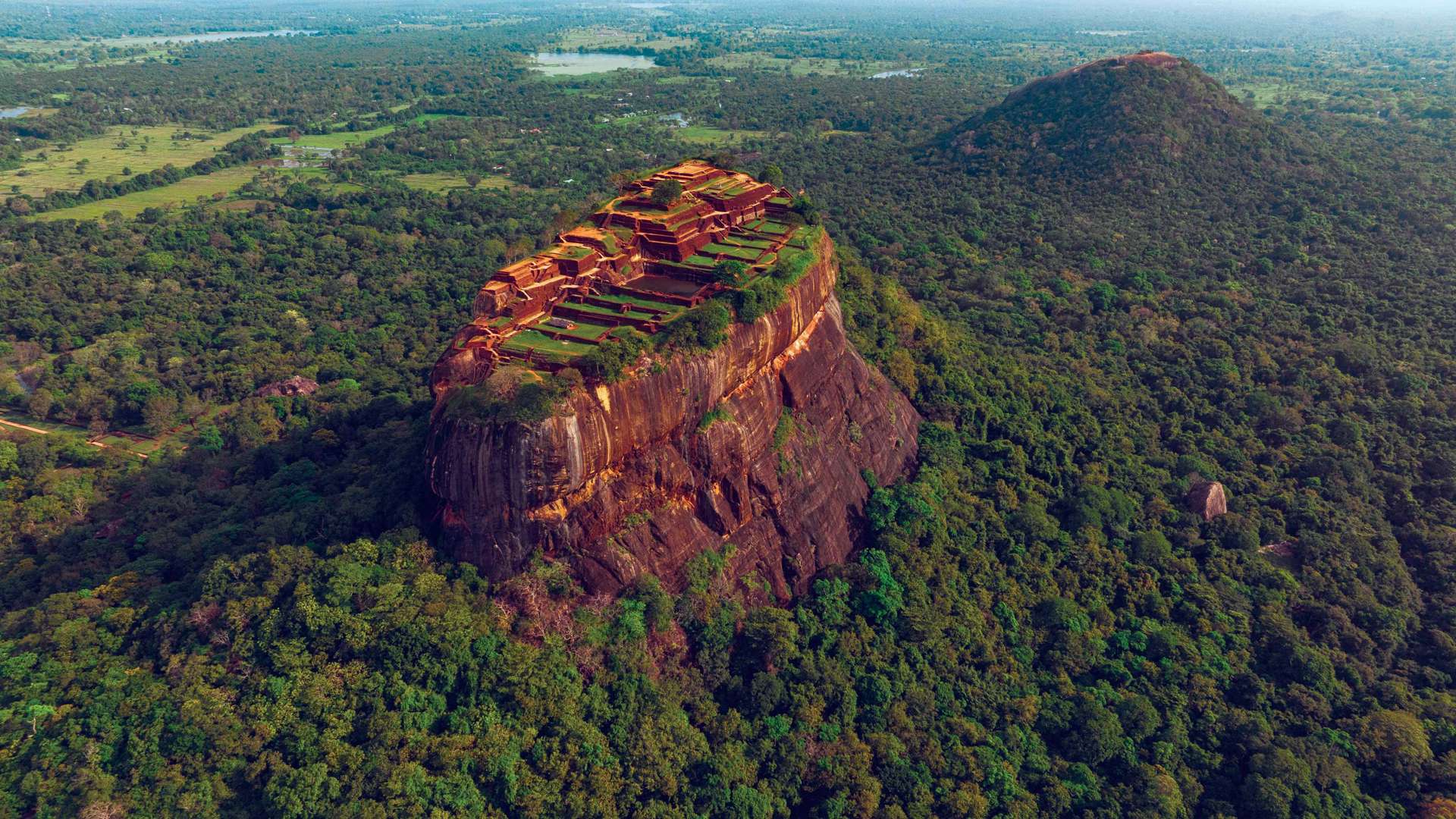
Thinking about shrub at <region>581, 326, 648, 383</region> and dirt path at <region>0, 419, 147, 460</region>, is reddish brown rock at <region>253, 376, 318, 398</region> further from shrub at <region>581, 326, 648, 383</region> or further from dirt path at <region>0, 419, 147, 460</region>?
shrub at <region>581, 326, 648, 383</region>

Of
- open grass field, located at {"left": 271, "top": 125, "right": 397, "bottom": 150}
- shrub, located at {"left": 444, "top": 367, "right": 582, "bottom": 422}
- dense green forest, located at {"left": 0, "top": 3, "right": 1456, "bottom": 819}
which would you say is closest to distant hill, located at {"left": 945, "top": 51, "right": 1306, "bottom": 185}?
dense green forest, located at {"left": 0, "top": 3, "right": 1456, "bottom": 819}

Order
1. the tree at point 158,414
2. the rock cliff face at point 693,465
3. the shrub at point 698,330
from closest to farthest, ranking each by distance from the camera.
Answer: the rock cliff face at point 693,465, the shrub at point 698,330, the tree at point 158,414

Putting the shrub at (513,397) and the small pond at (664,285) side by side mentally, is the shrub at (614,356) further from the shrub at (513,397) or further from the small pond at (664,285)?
the small pond at (664,285)

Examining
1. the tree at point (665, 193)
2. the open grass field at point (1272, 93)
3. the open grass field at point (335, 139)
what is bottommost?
the open grass field at point (335, 139)

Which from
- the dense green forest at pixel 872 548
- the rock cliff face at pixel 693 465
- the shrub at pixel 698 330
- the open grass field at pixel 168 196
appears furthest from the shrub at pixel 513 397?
the open grass field at pixel 168 196

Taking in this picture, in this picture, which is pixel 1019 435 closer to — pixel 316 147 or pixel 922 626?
pixel 922 626

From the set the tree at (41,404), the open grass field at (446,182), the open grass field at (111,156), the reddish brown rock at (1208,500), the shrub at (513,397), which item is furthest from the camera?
the open grass field at (446,182)

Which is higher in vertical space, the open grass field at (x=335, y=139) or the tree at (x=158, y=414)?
the open grass field at (x=335, y=139)
